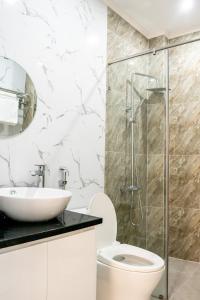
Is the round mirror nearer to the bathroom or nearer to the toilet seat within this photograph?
the bathroom

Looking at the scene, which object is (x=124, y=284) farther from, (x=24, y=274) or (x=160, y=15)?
(x=160, y=15)

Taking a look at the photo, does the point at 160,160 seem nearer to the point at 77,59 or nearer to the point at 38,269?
the point at 77,59

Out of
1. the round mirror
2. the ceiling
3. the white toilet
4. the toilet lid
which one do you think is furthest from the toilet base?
the ceiling

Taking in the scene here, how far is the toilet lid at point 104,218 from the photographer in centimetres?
201

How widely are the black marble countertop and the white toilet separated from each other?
50 centimetres

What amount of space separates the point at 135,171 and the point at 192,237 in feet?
3.80

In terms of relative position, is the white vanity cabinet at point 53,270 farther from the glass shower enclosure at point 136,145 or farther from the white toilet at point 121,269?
the glass shower enclosure at point 136,145

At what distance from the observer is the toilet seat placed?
1.72 meters

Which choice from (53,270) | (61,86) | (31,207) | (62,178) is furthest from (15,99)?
(53,270)

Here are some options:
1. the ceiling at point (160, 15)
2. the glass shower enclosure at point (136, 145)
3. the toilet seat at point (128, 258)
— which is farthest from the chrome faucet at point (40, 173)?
the ceiling at point (160, 15)

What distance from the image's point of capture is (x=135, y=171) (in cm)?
255

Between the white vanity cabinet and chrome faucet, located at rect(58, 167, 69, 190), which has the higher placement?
chrome faucet, located at rect(58, 167, 69, 190)

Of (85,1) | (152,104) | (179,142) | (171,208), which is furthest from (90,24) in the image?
(171,208)

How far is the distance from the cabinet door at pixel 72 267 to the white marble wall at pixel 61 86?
24.5 inches
